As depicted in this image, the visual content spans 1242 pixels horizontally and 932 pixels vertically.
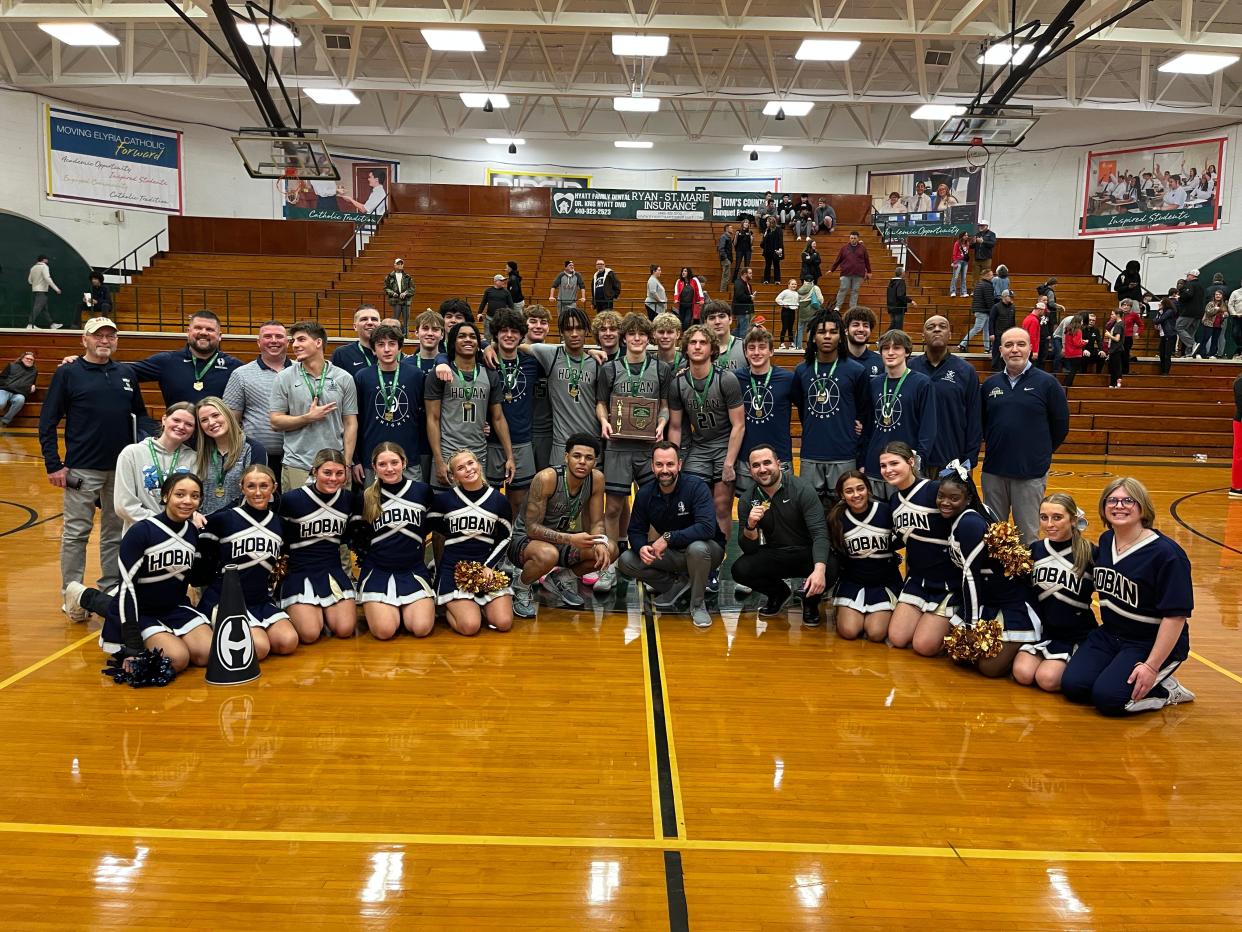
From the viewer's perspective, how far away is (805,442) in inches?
231

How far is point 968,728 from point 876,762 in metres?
0.67

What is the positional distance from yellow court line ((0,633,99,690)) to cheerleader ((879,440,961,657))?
491 centimetres

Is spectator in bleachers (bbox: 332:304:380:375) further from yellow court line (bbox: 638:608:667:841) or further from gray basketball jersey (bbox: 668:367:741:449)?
yellow court line (bbox: 638:608:667:841)

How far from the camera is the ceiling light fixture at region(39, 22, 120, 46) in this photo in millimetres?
16266

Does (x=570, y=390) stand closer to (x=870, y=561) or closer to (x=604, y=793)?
(x=870, y=561)

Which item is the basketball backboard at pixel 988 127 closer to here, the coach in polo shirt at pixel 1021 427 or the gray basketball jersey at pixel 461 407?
the coach in polo shirt at pixel 1021 427

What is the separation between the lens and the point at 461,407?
5.62m

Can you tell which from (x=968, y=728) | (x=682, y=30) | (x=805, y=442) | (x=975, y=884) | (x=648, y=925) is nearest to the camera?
(x=648, y=925)

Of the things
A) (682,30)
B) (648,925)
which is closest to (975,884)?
(648,925)

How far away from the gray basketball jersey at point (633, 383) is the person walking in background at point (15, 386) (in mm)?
13107

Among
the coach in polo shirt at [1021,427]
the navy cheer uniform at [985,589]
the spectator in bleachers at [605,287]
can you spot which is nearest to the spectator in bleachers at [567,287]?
the spectator in bleachers at [605,287]

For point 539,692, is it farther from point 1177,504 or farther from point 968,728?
point 1177,504

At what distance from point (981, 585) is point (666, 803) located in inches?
100

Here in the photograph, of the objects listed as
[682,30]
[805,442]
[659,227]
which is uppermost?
[682,30]
